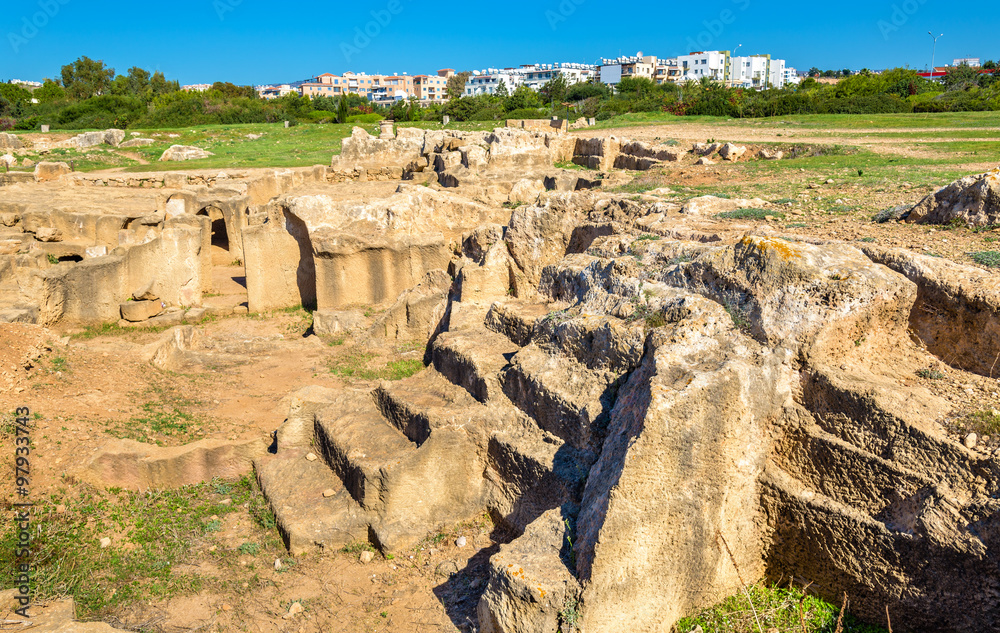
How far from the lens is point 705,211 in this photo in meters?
9.71

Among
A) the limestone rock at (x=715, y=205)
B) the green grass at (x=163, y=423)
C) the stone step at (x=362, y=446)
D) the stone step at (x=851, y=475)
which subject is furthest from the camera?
the limestone rock at (x=715, y=205)

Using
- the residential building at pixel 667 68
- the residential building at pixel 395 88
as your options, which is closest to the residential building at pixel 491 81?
the residential building at pixel 395 88

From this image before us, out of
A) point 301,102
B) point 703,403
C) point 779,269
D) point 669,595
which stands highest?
point 301,102

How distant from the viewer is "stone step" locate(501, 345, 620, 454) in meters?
5.85

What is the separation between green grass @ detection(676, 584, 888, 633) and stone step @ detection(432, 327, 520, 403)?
2.78m

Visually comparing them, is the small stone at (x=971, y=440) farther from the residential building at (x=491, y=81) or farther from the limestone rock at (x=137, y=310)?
the residential building at (x=491, y=81)

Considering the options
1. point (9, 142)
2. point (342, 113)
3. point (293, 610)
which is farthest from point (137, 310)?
point (342, 113)

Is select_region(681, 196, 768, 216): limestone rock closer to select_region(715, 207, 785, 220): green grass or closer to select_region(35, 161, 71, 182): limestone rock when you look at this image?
select_region(715, 207, 785, 220): green grass

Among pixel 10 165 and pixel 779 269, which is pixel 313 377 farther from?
pixel 10 165

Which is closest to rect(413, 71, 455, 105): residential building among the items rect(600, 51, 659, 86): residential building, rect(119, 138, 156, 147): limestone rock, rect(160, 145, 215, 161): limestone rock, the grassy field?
rect(600, 51, 659, 86): residential building

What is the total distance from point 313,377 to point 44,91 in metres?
60.7

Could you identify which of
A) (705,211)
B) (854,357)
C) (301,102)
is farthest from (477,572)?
(301,102)

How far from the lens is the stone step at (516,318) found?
7.79 m

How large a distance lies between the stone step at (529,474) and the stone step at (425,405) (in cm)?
44
